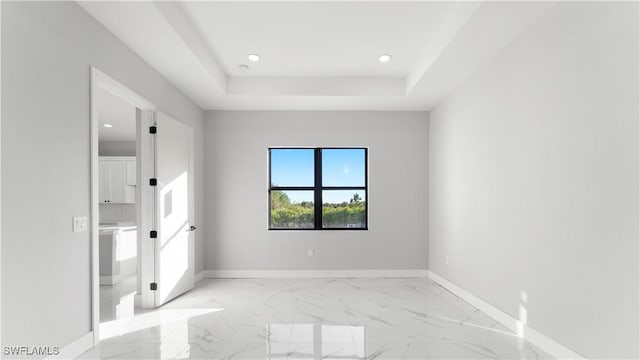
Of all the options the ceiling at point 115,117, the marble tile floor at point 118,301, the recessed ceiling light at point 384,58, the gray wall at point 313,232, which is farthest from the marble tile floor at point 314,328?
the recessed ceiling light at point 384,58

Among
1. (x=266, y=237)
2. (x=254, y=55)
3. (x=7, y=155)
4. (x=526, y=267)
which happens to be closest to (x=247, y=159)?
(x=266, y=237)

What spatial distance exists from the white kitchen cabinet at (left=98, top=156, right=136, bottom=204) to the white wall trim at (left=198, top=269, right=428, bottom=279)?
3229mm

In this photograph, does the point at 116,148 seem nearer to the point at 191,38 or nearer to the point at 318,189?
the point at 318,189

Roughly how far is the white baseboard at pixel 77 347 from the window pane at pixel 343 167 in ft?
12.1

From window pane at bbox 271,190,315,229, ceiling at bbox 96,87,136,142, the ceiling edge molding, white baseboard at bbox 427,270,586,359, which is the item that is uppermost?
the ceiling edge molding

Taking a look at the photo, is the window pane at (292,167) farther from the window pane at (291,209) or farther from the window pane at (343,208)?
the window pane at (343,208)

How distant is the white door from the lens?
397 cm

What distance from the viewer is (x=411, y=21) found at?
10.7 feet

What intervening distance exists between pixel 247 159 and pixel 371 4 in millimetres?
3194

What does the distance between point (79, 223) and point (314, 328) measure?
212cm

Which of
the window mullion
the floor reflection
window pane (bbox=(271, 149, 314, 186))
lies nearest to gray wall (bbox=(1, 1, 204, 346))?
the floor reflection

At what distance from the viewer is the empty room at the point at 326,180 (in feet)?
7.18

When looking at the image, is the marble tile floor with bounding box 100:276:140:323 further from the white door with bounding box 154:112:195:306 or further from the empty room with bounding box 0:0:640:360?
the white door with bounding box 154:112:195:306

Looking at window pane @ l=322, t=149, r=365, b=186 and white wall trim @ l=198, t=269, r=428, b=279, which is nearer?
white wall trim @ l=198, t=269, r=428, b=279
